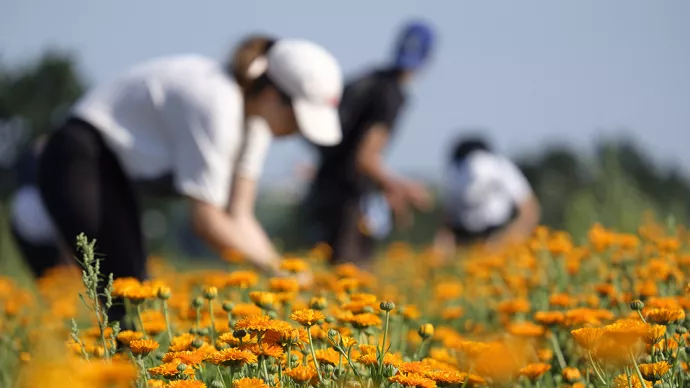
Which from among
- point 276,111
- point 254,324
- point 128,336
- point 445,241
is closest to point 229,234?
point 276,111

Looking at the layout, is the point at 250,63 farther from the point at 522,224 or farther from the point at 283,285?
the point at 522,224

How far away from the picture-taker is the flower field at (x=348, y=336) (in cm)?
132

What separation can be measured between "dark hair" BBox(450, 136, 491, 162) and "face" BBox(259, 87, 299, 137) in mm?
3681

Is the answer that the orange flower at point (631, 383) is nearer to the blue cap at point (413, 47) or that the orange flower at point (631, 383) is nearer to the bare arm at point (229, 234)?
the bare arm at point (229, 234)

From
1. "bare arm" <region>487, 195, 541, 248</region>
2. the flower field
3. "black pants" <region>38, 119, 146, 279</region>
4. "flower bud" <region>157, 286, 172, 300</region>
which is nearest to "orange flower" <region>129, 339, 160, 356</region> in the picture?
the flower field

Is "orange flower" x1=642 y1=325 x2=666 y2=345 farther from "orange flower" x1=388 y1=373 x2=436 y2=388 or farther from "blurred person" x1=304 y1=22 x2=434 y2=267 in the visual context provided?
"blurred person" x1=304 y1=22 x2=434 y2=267

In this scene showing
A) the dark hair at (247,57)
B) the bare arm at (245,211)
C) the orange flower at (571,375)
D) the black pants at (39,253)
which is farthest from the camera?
the black pants at (39,253)

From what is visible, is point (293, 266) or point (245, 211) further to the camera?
point (245, 211)

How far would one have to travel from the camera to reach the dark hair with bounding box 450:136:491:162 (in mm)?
6180

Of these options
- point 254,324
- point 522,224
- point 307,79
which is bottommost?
point 522,224

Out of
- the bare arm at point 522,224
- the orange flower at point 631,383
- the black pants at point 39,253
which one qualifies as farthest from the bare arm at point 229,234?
the bare arm at point 522,224

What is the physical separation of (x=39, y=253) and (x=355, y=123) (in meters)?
1.81

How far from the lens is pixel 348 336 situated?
1.74 metres

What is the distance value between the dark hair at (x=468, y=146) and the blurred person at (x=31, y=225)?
359 centimetres
